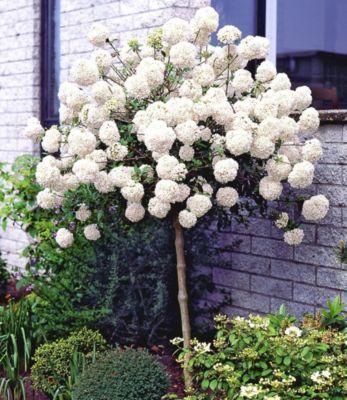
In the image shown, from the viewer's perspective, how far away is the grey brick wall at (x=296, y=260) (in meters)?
4.80

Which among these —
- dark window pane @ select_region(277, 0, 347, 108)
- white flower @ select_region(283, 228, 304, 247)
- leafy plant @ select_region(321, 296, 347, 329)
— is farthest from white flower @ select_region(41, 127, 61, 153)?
dark window pane @ select_region(277, 0, 347, 108)

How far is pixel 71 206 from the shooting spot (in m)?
4.70

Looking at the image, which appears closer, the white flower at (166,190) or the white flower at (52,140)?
the white flower at (166,190)

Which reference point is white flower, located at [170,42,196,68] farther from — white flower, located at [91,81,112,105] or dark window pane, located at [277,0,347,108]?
dark window pane, located at [277,0,347,108]

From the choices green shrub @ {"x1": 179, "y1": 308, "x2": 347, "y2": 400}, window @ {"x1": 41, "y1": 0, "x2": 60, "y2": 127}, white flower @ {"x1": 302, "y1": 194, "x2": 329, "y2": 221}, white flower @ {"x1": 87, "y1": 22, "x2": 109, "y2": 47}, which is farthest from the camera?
window @ {"x1": 41, "y1": 0, "x2": 60, "y2": 127}

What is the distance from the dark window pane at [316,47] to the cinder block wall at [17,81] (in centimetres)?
235

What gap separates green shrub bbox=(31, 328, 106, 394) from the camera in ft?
15.8

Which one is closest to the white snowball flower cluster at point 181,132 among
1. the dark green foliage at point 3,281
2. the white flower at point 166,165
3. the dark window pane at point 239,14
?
the white flower at point 166,165

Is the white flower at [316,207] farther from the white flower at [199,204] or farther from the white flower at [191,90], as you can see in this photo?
the white flower at [191,90]

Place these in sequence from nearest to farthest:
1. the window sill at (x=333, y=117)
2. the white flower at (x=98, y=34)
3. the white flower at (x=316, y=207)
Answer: the white flower at (x=316, y=207) < the white flower at (x=98, y=34) < the window sill at (x=333, y=117)

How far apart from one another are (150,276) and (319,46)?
2592 millimetres

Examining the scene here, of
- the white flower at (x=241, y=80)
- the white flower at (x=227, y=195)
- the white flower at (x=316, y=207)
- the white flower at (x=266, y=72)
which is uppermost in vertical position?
the white flower at (x=266, y=72)

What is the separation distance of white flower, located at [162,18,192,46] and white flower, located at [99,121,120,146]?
546mm

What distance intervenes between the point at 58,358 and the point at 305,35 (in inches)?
129
